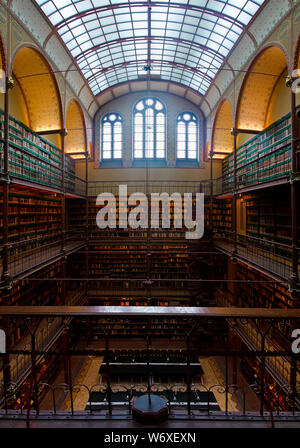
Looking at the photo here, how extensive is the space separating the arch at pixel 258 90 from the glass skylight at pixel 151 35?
1.23 meters

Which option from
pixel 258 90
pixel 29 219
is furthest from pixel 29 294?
pixel 258 90

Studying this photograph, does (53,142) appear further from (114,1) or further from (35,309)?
(35,309)

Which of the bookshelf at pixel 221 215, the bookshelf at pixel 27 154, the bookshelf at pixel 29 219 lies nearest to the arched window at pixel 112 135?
the bookshelf at pixel 27 154

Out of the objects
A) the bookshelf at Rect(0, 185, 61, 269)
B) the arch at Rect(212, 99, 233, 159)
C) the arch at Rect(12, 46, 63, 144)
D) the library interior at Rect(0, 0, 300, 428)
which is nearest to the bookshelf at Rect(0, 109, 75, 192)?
the library interior at Rect(0, 0, 300, 428)

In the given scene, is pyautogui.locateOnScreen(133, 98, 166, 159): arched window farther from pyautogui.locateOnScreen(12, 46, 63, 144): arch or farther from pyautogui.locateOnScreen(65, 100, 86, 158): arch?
pyautogui.locateOnScreen(12, 46, 63, 144): arch

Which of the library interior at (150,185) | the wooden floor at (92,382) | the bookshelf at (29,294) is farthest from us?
the wooden floor at (92,382)

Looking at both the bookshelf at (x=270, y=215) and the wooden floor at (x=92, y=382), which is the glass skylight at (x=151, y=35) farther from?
the wooden floor at (x=92, y=382)

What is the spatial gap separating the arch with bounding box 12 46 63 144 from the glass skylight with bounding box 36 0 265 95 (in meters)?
1.24

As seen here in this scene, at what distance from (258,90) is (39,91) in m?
7.05

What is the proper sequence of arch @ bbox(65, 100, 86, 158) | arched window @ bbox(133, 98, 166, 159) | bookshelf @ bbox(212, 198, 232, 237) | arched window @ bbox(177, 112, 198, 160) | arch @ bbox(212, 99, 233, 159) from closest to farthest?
1. arch @ bbox(65, 100, 86, 158)
2. arch @ bbox(212, 99, 233, 159)
3. bookshelf @ bbox(212, 198, 232, 237)
4. arched window @ bbox(133, 98, 166, 159)
5. arched window @ bbox(177, 112, 198, 160)

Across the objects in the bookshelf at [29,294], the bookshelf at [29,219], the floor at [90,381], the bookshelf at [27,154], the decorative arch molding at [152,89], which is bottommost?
the floor at [90,381]

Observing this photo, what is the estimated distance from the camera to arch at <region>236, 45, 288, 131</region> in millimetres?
7738

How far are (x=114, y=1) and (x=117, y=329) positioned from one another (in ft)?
36.3

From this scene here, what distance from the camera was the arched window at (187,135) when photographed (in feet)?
44.4
